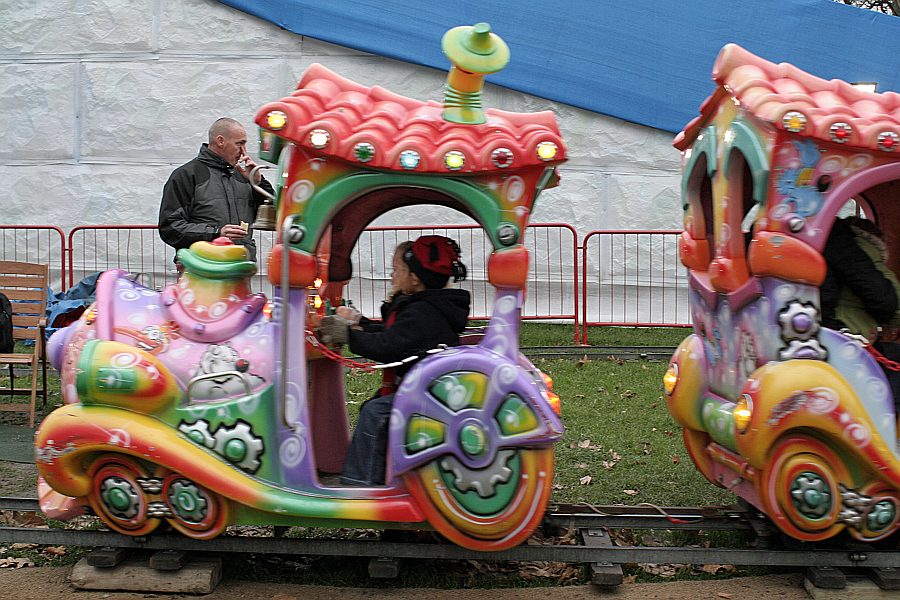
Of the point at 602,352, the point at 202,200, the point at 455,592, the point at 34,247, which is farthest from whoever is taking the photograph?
the point at 34,247

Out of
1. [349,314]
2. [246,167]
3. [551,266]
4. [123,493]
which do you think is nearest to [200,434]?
[123,493]

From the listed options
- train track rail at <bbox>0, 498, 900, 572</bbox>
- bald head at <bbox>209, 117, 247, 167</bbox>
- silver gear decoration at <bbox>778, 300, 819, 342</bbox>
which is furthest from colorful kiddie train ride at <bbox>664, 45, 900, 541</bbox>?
bald head at <bbox>209, 117, 247, 167</bbox>

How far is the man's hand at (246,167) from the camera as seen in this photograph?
5.95 meters

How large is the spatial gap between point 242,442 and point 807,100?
290 centimetres

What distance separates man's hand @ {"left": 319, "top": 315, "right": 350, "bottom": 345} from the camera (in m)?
4.70

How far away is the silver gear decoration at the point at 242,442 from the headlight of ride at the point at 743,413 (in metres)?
2.12

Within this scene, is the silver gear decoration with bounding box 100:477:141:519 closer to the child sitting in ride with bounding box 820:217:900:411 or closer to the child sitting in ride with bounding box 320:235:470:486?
the child sitting in ride with bounding box 320:235:470:486

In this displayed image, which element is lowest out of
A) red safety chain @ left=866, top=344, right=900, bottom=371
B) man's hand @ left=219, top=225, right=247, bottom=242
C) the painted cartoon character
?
the painted cartoon character

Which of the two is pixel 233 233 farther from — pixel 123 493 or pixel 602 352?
pixel 602 352

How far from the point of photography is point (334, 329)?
4.73 meters

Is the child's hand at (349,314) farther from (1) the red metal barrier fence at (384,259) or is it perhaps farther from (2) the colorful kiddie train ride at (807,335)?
(1) the red metal barrier fence at (384,259)

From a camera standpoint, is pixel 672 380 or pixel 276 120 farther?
pixel 672 380

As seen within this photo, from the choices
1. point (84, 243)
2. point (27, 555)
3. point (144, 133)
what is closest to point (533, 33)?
point (144, 133)

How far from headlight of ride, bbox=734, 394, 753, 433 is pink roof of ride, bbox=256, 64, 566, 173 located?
4.46ft
